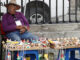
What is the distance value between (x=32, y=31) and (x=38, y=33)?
0.65ft

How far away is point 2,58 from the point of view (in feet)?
21.9

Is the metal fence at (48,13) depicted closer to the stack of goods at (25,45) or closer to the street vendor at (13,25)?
the street vendor at (13,25)

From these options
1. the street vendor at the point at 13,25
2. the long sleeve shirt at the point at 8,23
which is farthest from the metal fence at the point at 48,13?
the long sleeve shirt at the point at 8,23

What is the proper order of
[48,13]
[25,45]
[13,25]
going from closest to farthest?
1. [25,45]
2. [13,25]
3. [48,13]

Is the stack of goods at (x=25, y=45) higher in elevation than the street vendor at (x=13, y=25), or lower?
lower

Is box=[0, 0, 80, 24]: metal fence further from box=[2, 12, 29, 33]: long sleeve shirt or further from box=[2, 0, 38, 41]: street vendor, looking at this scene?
box=[2, 12, 29, 33]: long sleeve shirt

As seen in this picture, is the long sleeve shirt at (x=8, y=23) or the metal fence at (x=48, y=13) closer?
the long sleeve shirt at (x=8, y=23)

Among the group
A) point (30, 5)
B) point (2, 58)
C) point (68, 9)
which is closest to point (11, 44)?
point (2, 58)

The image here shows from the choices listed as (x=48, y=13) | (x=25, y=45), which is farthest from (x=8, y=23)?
(x=48, y=13)

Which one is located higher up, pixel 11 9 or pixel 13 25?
pixel 11 9

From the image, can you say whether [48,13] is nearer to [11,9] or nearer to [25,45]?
[11,9]

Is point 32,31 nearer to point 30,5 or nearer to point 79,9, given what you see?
point 30,5

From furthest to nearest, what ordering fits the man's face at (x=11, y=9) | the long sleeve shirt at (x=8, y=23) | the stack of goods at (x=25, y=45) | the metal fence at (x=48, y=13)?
the metal fence at (x=48, y=13)
the man's face at (x=11, y=9)
the long sleeve shirt at (x=8, y=23)
the stack of goods at (x=25, y=45)

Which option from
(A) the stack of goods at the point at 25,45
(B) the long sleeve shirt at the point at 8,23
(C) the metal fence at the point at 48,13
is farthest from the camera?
(C) the metal fence at the point at 48,13
